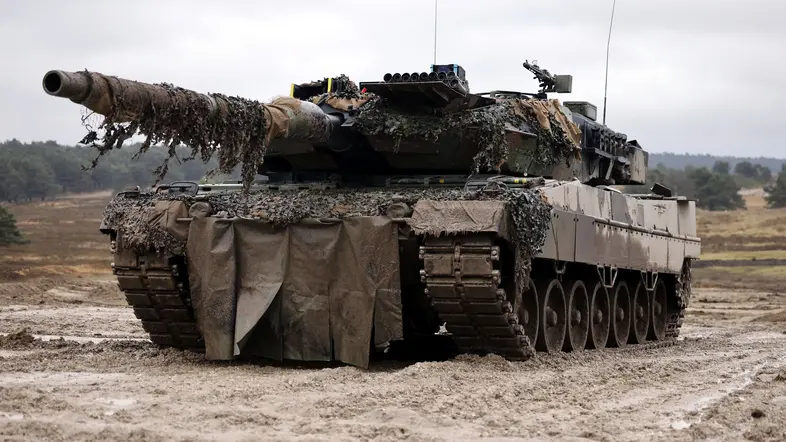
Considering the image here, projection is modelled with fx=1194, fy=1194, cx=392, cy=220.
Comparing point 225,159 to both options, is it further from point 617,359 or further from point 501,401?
point 617,359

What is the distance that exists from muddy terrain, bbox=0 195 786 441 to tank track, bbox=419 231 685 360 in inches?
11.7

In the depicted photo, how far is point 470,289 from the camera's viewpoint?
1083cm

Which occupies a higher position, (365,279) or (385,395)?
(365,279)

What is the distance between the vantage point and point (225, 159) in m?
9.97

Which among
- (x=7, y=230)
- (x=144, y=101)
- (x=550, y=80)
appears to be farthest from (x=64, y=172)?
(x=144, y=101)

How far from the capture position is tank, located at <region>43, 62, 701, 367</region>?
35.7ft

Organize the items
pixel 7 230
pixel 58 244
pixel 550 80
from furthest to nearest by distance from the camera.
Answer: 1. pixel 58 244
2. pixel 7 230
3. pixel 550 80

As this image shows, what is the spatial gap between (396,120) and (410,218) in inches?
64.2

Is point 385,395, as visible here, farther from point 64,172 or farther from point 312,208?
point 64,172

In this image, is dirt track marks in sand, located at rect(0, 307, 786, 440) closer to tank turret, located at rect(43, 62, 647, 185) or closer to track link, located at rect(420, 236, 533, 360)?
track link, located at rect(420, 236, 533, 360)

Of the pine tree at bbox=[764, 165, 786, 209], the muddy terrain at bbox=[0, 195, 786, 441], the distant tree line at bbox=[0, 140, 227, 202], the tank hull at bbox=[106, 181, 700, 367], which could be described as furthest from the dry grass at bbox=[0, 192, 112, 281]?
the pine tree at bbox=[764, 165, 786, 209]

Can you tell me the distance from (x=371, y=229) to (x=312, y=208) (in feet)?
2.45

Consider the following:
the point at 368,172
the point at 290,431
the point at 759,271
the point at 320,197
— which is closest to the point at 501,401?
the point at 290,431

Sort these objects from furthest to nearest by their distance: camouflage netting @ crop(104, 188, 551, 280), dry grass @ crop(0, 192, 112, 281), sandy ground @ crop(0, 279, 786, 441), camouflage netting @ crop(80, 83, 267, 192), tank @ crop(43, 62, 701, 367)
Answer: dry grass @ crop(0, 192, 112, 281) → camouflage netting @ crop(104, 188, 551, 280) → tank @ crop(43, 62, 701, 367) → camouflage netting @ crop(80, 83, 267, 192) → sandy ground @ crop(0, 279, 786, 441)
